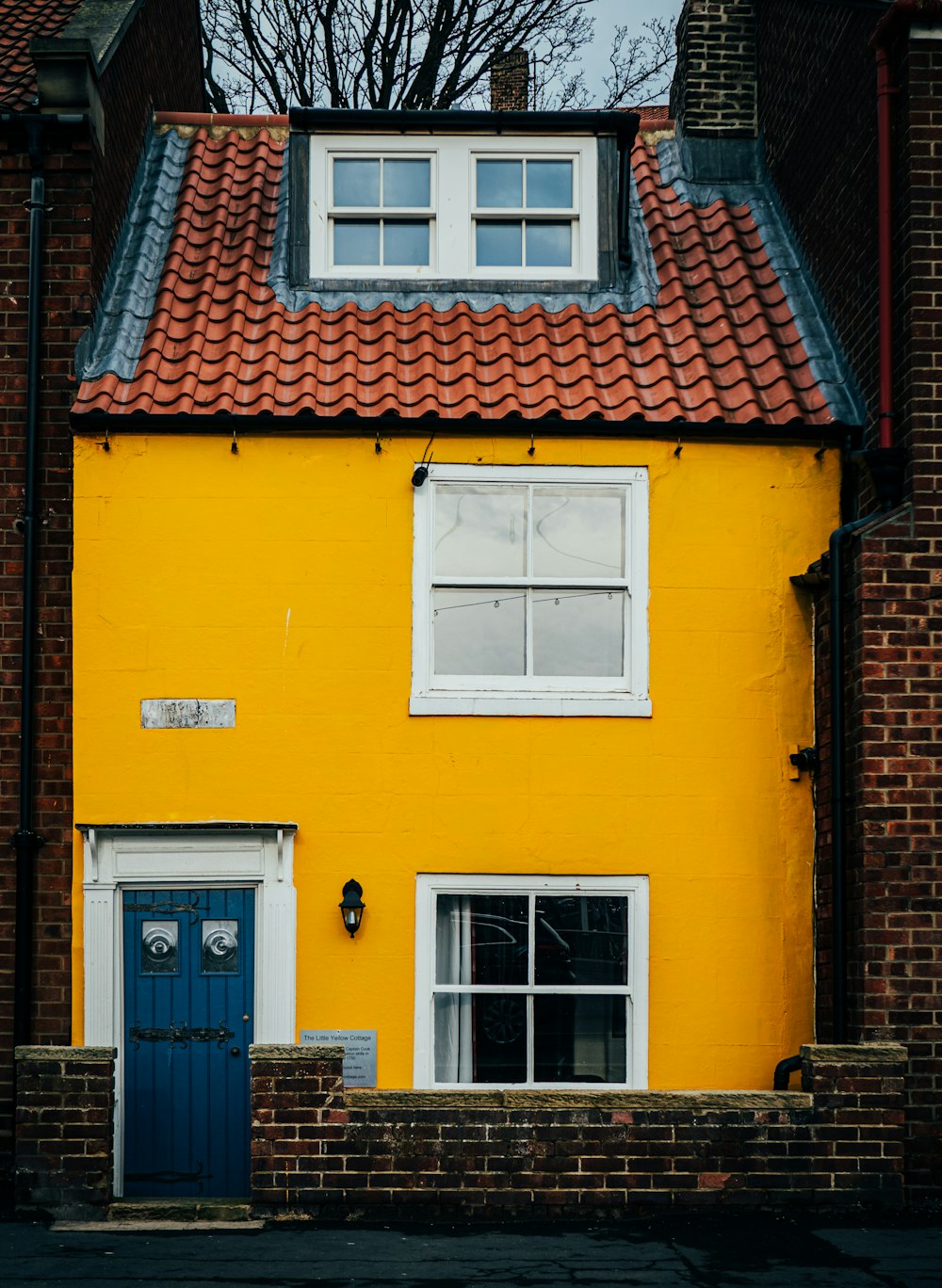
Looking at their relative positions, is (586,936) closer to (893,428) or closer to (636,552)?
(636,552)

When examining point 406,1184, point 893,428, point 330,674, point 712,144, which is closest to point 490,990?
point 406,1184

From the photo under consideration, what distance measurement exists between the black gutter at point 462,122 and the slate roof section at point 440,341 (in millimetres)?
737

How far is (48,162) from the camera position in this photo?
415 inches

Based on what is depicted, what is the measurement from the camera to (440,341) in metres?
11.1

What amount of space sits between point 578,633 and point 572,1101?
10.7 ft

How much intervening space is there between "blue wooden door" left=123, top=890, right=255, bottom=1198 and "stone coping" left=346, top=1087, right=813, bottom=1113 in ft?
5.29

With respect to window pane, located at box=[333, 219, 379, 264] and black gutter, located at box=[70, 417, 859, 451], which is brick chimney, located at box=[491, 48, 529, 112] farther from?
black gutter, located at box=[70, 417, 859, 451]

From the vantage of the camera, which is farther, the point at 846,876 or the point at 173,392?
the point at 173,392

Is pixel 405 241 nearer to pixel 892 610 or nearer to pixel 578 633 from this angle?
pixel 578 633

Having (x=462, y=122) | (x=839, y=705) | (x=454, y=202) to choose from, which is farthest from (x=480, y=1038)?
(x=462, y=122)

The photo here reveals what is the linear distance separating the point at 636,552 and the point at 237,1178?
4958 millimetres

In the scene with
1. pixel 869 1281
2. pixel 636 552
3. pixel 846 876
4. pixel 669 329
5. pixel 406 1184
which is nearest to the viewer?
pixel 869 1281

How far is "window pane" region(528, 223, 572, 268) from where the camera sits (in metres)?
11.8

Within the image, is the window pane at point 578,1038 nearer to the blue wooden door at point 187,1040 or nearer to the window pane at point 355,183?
the blue wooden door at point 187,1040
